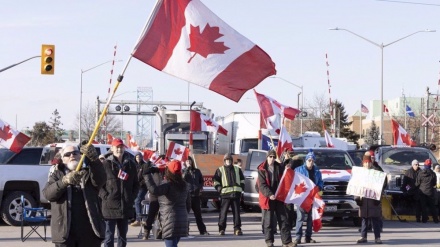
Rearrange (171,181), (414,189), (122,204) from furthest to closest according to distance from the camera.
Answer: (414,189) → (122,204) → (171,181)

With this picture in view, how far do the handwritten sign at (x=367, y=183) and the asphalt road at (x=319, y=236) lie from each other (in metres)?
1.00

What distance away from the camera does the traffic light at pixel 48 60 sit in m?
28.6

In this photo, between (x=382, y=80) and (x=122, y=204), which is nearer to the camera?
(x=122, y=204)

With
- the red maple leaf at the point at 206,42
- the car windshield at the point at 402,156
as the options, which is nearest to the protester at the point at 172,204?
the red maple leaf at the point at 206,42

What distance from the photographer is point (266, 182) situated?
54.7ft

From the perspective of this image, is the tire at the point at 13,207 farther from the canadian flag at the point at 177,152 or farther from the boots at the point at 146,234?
the canadian flag at the point at 177,152

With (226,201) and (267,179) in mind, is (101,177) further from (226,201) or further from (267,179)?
(226,201)

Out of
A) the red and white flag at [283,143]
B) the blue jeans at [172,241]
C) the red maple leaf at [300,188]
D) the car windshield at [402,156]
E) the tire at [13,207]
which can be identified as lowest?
the tire at [13,207]

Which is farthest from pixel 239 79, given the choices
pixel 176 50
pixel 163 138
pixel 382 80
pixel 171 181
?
pixel 382 80

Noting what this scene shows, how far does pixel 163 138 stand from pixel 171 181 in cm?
2884

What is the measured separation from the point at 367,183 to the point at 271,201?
101 inches

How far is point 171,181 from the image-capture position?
11.5 metres

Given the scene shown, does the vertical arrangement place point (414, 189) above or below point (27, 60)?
below

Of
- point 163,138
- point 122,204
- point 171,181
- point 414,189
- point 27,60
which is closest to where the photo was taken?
point 171,181
